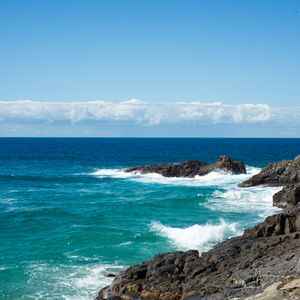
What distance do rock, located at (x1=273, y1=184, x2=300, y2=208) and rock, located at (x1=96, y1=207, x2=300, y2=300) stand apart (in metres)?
18.2

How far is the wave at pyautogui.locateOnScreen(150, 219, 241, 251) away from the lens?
36.3 m

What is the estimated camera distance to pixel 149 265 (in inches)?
1022

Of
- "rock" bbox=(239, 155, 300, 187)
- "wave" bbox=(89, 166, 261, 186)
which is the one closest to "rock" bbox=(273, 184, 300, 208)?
"rock" bbox=(239, 155, 300, 187)

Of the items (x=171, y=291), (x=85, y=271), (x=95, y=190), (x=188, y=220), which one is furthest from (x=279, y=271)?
(x=95, y=190)

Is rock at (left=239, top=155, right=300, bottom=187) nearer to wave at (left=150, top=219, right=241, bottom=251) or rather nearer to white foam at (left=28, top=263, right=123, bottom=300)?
wave at (left=150, top=219, right=241, bottom=251)

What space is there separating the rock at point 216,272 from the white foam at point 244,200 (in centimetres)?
1844

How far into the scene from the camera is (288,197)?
→ 157 ft

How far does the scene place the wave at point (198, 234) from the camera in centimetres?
3631

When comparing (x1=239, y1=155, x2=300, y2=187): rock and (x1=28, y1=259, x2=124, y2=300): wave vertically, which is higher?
(x1=239, y1=155, x2=300, y2=187): rock

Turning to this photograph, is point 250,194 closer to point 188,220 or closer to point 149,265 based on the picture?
point 188,220

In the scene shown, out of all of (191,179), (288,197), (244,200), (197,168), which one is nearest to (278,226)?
(288,197)

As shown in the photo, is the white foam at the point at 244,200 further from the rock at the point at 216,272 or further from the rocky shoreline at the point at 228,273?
the rock at the point at 216,272

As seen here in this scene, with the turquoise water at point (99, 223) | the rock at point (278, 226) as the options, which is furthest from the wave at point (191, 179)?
the rock at point (278, 226)

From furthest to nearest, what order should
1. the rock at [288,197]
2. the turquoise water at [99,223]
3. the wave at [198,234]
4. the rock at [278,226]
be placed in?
the rock at [288,197], the wave at [198,234], the rock at [278,226], the turquoise water at [99,223]
